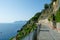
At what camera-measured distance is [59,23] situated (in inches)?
1003

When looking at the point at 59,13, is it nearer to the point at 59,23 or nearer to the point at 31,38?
the point at 59,23

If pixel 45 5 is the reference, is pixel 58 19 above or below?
below

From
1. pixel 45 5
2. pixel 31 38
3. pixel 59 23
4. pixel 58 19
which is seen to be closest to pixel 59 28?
pixel 59 23

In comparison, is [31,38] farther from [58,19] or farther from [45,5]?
[45,5]

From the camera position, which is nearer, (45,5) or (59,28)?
(59,28)

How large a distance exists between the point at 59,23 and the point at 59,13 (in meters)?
3.13

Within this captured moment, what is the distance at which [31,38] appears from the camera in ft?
18.0

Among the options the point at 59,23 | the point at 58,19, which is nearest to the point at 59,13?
the point at 58,19

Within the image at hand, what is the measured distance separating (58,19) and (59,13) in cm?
120

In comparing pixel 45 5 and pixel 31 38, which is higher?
pixel 45 5

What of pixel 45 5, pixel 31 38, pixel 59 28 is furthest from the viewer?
pixel 45 5

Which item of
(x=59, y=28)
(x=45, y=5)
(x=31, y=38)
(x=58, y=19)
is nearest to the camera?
(x=31, y=38)

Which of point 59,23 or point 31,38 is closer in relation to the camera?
point 31,38

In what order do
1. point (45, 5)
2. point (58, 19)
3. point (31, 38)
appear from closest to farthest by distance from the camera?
point (31, 38), point (58, 19), point (45, 5)
